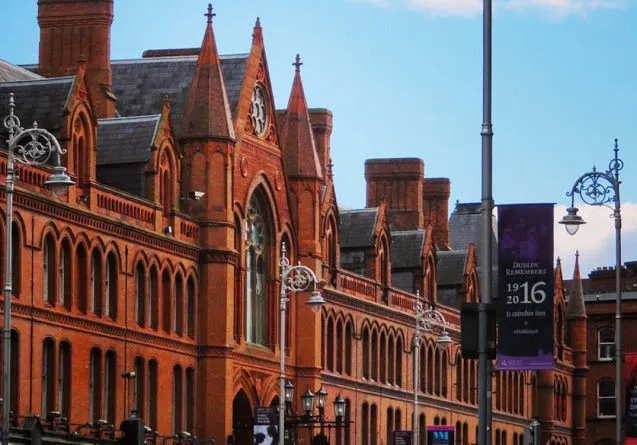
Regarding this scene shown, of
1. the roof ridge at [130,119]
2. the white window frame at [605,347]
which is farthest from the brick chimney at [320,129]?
the white window frame at [605,347]

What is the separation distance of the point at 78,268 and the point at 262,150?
52.3 feet

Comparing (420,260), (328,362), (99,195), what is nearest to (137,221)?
(99,195)

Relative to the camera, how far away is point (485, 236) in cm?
4209

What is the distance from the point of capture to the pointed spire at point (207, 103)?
3241 inches

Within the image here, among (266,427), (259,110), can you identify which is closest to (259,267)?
(259,110)

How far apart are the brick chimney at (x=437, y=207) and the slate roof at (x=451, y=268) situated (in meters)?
4.29

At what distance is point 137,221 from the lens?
77875 millimetres

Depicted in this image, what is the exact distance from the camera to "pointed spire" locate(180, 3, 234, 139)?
82312 mm

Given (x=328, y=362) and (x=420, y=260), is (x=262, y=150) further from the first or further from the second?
(x=420, y=260)

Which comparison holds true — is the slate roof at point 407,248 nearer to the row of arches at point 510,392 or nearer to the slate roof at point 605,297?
the row of arches at point 510,392

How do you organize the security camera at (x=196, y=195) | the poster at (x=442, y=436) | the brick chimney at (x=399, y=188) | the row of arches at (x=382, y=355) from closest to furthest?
the security camera at (x=196, y=195) → the poster at (x=442, y=436) → the row of arches at (x=382, y=355) → the brick chimney at (x=399, y=188)

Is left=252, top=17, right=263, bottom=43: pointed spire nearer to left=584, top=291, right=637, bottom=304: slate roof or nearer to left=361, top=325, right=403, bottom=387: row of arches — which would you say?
left=361, top=325, right=403, bottom=387: row of arches

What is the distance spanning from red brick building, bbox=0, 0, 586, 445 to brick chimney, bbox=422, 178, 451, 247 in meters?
18.7

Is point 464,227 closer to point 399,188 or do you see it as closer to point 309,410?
point 399,188
